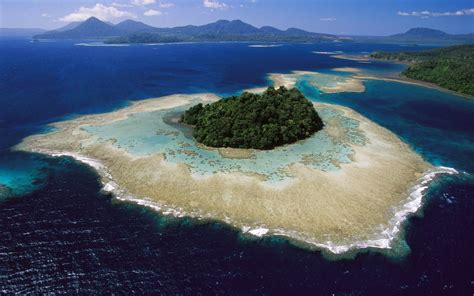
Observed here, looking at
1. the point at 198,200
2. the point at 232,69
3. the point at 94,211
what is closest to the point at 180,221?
the point at 198,200

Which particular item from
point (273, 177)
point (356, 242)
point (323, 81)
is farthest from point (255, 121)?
point (323, 81)

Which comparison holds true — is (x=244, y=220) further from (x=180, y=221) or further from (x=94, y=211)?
(x=94, y=211)

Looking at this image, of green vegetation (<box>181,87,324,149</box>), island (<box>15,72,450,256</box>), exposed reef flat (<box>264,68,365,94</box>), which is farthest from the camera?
exposed reef flat (<box>264,68,365,94</box>)

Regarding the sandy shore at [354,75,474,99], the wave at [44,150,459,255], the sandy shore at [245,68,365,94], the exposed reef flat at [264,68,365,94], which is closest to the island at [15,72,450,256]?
the wave at [44,150,459,255]

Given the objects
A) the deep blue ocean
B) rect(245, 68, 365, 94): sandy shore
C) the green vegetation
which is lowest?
the deep blue ocean

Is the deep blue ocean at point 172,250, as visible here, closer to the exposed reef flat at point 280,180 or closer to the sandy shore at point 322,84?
the exposed reef flat at point 280,180

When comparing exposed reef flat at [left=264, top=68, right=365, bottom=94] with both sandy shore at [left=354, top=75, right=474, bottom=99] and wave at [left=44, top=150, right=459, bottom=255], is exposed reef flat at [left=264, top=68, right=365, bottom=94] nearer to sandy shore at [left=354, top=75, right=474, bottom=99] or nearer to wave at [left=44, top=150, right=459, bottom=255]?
sandy shore at [left=354, top=75, right=474, bottom=99]

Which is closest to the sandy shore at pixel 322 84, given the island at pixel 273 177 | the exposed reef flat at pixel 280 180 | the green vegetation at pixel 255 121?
the green vegetation at pixel 255 121

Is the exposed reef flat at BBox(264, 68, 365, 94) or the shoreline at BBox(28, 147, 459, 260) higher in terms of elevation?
the exposed reef flat at BBox(264, 68, 365, 94)
